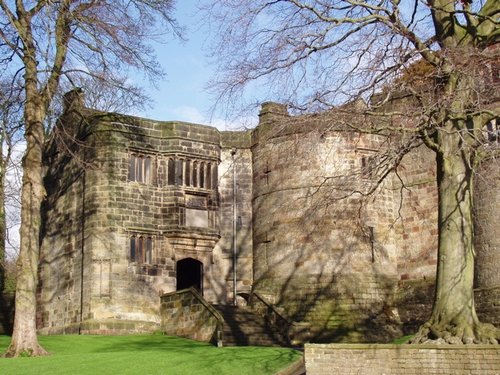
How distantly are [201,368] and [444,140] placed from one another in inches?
273

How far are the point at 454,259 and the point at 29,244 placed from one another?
10736 mm

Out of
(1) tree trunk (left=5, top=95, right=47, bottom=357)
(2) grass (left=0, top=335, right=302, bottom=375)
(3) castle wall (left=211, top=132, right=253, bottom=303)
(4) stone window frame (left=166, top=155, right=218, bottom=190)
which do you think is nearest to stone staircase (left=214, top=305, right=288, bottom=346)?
(3) castle wall (left=211, top=132, right=253, bottom=303)

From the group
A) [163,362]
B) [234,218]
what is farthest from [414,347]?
[234,218]

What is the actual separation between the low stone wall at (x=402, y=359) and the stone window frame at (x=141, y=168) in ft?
50.0

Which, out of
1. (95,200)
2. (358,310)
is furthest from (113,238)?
(358,310)

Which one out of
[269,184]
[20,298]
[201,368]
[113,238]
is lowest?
[201,368]

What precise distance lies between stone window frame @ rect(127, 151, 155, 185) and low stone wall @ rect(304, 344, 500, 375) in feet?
50.0

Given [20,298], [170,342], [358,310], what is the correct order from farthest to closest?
[358,310]
[170,342]
[20,298]

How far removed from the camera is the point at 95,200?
28500mm

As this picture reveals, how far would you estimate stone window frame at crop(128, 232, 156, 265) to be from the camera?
93.5 feet

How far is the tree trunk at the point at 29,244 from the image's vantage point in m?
20.0

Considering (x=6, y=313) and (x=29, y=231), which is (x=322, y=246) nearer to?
(x=29, y=231)

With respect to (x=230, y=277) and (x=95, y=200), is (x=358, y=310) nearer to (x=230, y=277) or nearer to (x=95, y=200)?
(x=230, y=277)

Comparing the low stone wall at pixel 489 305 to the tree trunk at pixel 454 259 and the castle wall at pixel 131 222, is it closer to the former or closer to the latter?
the tree trunk at pixel 454 259
